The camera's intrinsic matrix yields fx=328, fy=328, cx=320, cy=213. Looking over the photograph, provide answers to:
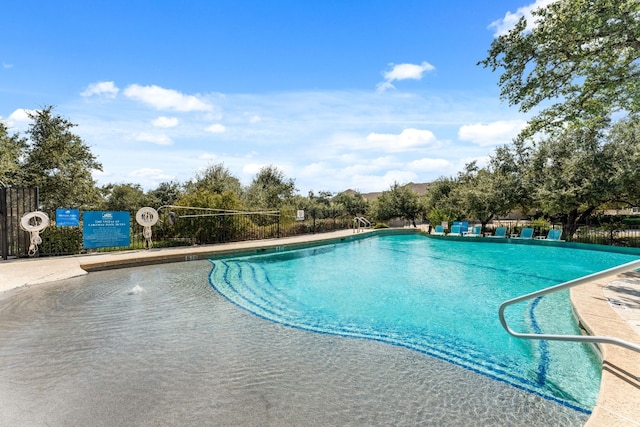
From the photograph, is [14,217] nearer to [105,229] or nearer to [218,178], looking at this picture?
[105,229]

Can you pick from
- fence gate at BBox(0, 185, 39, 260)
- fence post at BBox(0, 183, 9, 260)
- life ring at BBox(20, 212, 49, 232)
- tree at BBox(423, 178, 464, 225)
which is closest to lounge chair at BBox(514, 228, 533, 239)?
tree at BBox(423, 178, 464, 225)

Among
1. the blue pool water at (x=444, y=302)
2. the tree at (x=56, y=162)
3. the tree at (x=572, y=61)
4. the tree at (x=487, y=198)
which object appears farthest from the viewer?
the tree at (x=487, y=198)

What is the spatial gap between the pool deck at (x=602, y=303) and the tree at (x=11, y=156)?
692 cm

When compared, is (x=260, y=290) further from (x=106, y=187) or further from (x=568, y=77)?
(x=106, y=187)

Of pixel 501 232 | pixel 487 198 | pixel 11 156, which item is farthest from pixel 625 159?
pixel 11 156

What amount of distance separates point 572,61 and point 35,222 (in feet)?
53.0

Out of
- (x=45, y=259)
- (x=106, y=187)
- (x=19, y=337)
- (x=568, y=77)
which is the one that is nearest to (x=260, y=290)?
(x=19, y=337)

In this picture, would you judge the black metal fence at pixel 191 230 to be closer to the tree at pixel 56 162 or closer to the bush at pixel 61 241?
the bush at pixel 61 241

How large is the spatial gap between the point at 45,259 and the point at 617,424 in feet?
Result: 42.2

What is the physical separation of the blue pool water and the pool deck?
0.37 meters

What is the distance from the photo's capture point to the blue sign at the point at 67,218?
34.1 feet

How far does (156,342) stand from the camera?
4.21 metres

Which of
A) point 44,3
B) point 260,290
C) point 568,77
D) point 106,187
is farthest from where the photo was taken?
point 106,187

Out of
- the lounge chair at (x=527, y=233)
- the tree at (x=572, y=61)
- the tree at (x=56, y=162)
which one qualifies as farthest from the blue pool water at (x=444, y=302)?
the tree at (x=56, y=162)
